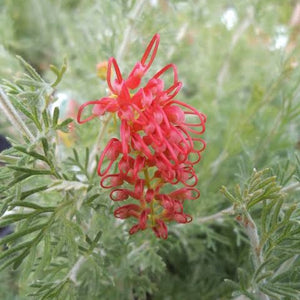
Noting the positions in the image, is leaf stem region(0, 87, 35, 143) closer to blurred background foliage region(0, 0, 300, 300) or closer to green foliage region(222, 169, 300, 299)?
blurred background foliage region(0, 0, 300, 300)

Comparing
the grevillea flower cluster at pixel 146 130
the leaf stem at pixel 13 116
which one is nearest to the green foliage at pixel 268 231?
the grevillea flower cluster at pixel 146 130

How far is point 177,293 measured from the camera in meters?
0.65

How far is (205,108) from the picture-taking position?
0.86 m

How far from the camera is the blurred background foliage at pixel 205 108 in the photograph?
592 mm

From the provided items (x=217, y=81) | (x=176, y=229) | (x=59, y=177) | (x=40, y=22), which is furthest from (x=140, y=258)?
(x=40, y=22)

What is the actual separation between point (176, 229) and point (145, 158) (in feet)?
0.84

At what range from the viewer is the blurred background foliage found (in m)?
0.59

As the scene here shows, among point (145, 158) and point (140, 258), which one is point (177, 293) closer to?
point (140, 258)

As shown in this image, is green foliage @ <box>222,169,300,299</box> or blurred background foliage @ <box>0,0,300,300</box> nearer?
green foliage @ <box>222,169,300,299</box>

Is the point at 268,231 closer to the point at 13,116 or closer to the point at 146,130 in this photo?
the point at 146,130

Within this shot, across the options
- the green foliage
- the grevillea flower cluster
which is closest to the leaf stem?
the grevillea flower cluster

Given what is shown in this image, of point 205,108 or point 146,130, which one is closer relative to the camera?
point 146,130

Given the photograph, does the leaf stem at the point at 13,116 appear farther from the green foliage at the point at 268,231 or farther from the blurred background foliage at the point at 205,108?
the green foliage at the point at 268,231

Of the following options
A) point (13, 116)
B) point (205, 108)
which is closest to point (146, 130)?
point (13, 116)
